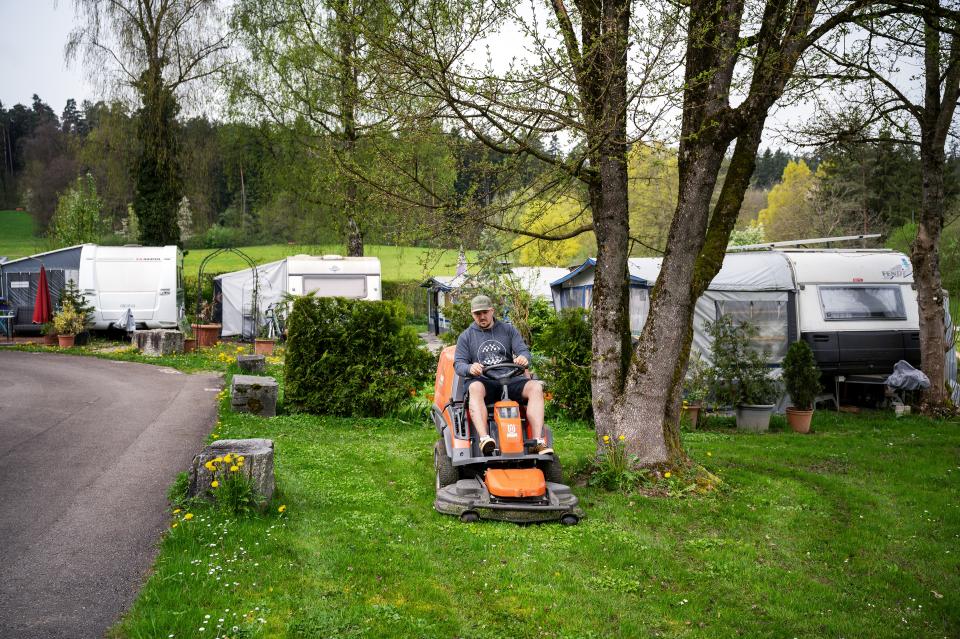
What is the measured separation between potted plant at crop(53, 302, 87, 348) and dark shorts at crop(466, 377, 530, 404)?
1549cm

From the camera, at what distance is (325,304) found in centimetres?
1058

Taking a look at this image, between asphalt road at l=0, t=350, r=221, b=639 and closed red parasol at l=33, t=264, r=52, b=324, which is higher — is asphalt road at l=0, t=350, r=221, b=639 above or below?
below

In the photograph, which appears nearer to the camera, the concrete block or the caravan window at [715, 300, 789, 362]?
the concrete block

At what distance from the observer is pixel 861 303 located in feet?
45.0

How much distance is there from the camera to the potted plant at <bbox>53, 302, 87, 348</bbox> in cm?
1852

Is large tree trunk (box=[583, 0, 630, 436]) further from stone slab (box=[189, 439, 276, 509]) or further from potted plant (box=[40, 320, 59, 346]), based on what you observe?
potted plant (box=[40, 320, 59, 346])

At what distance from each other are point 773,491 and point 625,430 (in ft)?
4.61

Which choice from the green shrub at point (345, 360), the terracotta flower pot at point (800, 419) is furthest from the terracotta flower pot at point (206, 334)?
the terracotta flower pot at point (800, 419)

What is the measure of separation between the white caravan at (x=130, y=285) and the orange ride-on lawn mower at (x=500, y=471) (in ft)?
51.6

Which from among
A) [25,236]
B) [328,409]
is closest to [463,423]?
[328,409]

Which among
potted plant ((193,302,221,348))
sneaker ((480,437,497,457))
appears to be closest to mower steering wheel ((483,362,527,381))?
sneaker ((480,437,497,457))

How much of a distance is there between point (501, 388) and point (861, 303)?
981 cm

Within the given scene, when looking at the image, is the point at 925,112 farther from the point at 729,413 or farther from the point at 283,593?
the point at 283,593

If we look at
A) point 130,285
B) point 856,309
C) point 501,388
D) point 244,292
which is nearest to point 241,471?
point 501,388
